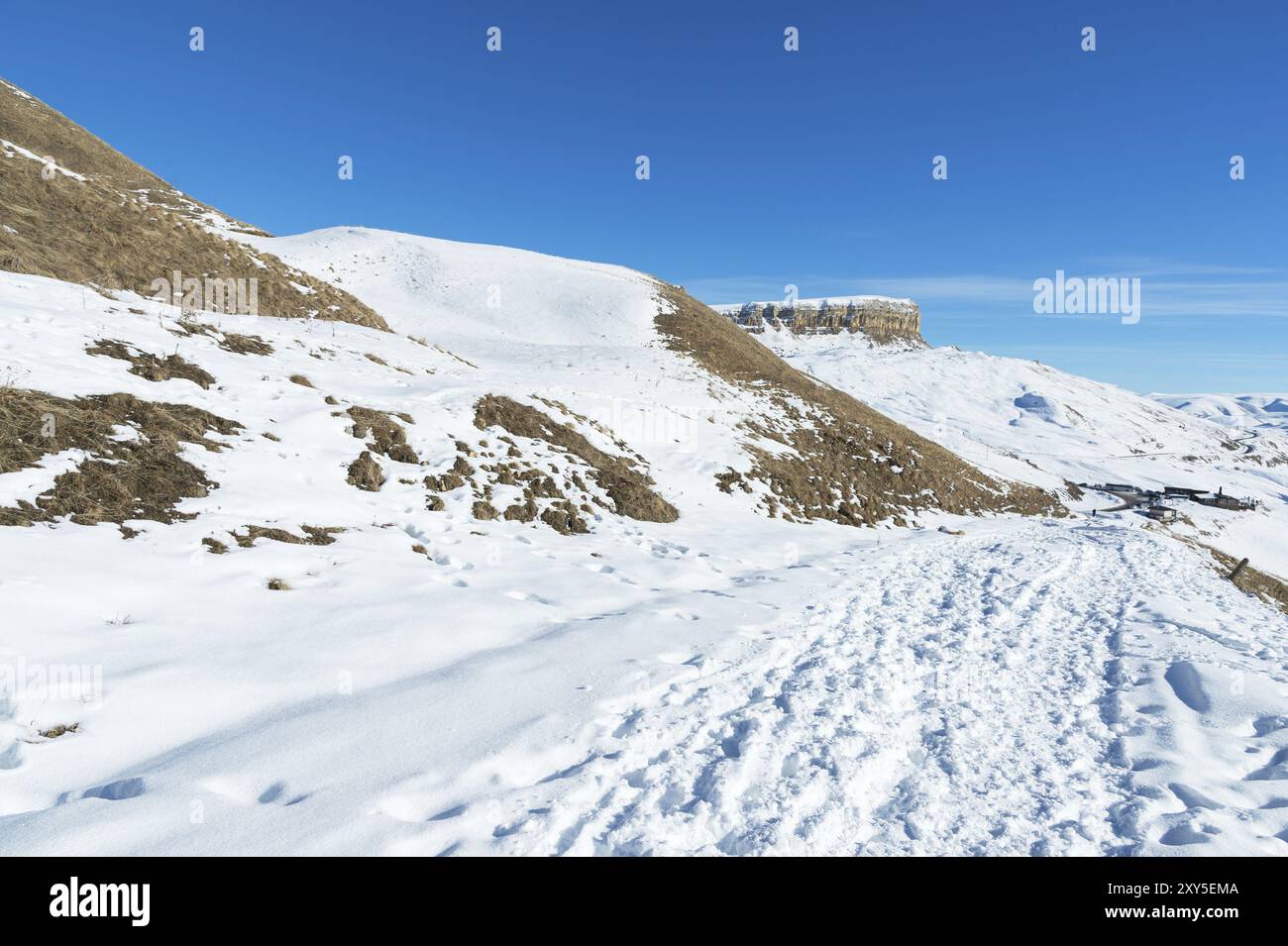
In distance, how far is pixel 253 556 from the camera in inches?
295

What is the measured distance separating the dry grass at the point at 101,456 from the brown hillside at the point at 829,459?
47.4 feet

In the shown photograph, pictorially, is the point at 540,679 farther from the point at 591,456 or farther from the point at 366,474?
the point at 591,456

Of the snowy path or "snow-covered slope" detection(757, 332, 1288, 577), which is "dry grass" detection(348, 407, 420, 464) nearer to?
the snowy path

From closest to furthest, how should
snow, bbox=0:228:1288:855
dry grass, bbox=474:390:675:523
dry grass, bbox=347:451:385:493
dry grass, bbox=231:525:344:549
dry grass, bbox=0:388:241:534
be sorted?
snow, bbox=0:228:1288:855, dry grass, bbox=0:388:241:534, dry grass, bbox=231:525:344:549, dry grass, bbox=347:451:385:493, dry grass, bbox=474:390:675:523

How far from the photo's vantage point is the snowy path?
4250 mm

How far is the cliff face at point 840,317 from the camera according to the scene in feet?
408

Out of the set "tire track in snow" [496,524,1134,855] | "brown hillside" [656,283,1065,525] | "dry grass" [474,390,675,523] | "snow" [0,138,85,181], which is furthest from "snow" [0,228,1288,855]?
"snow" [0,138,85,181]

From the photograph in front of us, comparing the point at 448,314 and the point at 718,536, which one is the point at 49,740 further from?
the point at 448,314

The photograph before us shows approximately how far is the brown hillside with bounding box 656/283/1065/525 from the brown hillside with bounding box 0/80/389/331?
17.3 metres

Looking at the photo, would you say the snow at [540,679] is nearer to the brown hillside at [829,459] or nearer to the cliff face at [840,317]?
the brown hillside at [829,459]

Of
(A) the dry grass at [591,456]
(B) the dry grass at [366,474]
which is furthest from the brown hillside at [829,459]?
(B) the dry grass at [366,474]

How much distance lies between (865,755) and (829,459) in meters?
21.2
